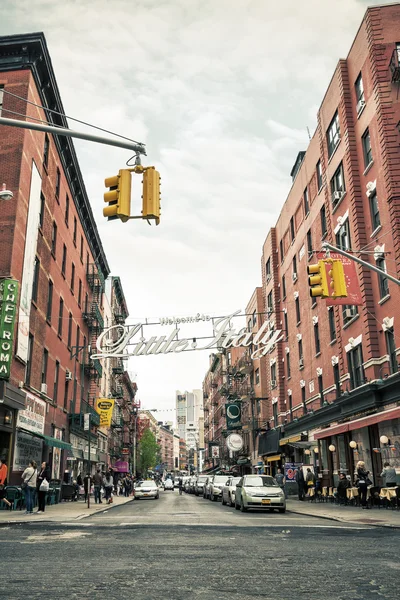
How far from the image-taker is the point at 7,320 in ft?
70.9

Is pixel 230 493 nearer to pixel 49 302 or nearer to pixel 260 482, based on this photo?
pixel 260 482

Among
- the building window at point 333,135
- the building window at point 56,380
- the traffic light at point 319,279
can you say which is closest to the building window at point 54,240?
the building window at point 56,380

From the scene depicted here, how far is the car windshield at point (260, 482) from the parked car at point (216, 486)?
1236 cm

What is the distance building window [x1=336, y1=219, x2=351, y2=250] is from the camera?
1152 inches

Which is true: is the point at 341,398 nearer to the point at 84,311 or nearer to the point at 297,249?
the point at 297,249

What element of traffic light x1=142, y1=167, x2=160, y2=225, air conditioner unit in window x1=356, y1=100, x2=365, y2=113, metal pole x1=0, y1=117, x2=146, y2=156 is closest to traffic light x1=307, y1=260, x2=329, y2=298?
traffic light x1=142, y1=167, x2=160, y2=225

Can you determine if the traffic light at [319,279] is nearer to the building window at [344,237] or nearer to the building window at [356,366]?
the building window at [356,366]

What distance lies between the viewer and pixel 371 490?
2261 cm

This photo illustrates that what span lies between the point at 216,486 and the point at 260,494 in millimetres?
14496

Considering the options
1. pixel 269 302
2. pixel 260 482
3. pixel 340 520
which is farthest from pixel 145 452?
pixel 340 520

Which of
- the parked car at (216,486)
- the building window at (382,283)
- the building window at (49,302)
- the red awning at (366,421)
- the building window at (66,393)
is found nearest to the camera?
the red awning at (366,421)

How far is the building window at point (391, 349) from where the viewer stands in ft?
78.3

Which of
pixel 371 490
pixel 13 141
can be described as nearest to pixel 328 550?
pixel 371 490

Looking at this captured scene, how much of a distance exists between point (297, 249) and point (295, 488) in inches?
648
